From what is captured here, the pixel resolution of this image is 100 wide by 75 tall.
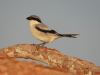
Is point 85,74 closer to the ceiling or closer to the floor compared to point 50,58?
closer to the floor

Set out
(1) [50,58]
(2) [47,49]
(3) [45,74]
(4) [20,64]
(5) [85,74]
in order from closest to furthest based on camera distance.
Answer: (3) [45,74] < (4) [20,64] < (5) [85,74] < (1) [50,58] < (2) [47,49]

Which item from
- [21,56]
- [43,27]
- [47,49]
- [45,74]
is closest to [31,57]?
[21,56]

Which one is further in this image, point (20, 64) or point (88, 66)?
point (88, 66)

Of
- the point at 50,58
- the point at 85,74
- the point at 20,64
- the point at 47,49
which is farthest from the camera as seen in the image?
the point at 47,49

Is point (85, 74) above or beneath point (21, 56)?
beneath

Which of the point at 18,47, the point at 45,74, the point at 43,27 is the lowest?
the point at 45,74

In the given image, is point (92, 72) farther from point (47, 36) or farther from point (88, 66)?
point (47, 36)

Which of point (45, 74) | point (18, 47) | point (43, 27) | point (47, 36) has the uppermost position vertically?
point (43, 27)

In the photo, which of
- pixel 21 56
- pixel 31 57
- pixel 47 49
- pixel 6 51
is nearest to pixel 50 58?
pixel 47 49

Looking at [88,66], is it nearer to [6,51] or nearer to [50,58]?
[50,58]
